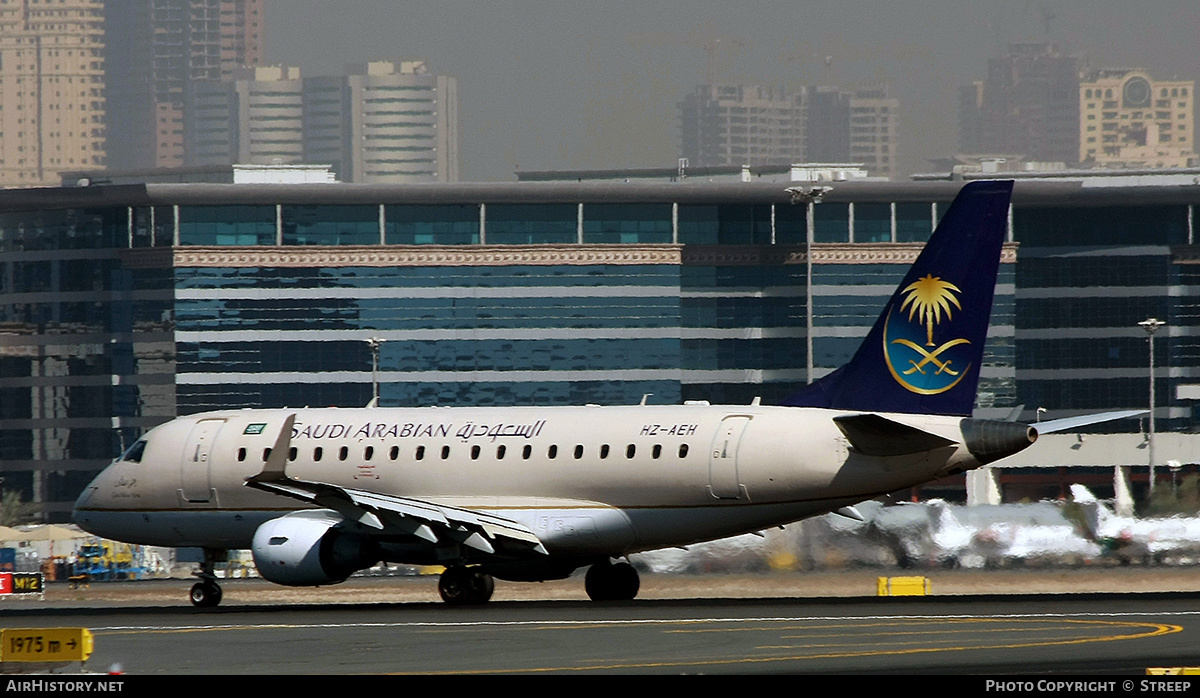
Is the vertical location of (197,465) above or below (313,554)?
above

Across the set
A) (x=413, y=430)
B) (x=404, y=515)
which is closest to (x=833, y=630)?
(x=404, y=515)

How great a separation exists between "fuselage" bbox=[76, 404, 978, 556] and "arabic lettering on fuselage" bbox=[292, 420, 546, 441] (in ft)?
0.12

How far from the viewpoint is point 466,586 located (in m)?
39.8

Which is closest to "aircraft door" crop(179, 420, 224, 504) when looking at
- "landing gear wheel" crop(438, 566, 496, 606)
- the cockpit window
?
the cockpit window

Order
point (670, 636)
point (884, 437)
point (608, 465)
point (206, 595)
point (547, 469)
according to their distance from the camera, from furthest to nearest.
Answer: point (206, 595)
point (547, 469)
point (608, 465)
point (884, 437)
point (670, 636)

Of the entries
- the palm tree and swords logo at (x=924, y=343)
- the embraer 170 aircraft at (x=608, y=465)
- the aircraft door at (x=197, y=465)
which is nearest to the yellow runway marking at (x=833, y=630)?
the embraer 170 aircraft at (x=608, y=465)

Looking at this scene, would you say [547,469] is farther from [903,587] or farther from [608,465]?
[903,587]

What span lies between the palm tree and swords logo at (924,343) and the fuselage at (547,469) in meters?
0.90

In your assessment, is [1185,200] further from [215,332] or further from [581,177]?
[215,332]

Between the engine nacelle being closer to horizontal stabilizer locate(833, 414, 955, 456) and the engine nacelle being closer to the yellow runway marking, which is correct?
the yellow runway marking

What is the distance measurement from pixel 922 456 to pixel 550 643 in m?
10.1

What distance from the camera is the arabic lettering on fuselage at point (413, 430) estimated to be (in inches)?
1612

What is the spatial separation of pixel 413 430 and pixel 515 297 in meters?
112

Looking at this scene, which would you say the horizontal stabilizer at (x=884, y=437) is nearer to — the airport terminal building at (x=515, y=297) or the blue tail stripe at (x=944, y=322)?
the blue tail stripe at (x=944, y=322)
